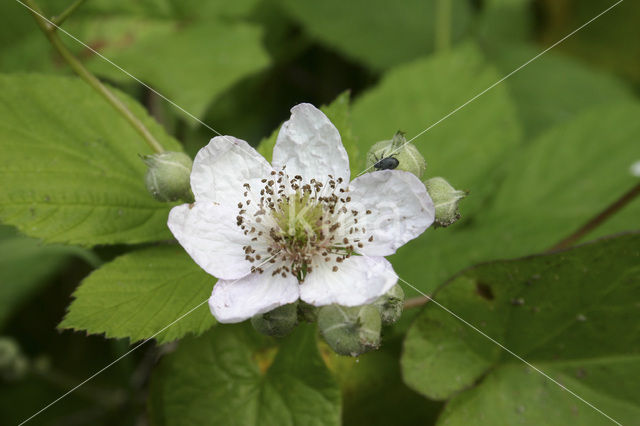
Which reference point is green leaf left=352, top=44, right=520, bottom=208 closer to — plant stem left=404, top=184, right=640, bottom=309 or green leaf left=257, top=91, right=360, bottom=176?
plant stem left=404, top=184, right=640, bottom=309

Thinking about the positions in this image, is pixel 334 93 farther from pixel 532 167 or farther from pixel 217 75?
pixel 532 167

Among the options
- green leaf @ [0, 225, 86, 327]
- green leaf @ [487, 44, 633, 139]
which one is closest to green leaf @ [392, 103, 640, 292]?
green leaf @ [487, 44, 633, 139]

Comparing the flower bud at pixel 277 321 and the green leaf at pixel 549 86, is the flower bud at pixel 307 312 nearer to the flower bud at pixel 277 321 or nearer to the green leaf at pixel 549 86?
the flower bud at pixel 277 321

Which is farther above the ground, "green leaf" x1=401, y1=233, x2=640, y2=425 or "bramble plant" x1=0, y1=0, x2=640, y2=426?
"bramble plant" x1=0, y1=0, x2=640, y2=426

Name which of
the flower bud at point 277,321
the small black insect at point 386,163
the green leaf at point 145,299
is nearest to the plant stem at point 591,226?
the small black insect at point 386,163

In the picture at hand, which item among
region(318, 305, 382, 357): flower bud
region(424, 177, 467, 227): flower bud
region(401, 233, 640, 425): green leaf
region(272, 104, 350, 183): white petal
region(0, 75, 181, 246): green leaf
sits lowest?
region(401, 233, 640, 425): green leaf

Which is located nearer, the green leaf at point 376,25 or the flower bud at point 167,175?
the flower bud at point 167,175
